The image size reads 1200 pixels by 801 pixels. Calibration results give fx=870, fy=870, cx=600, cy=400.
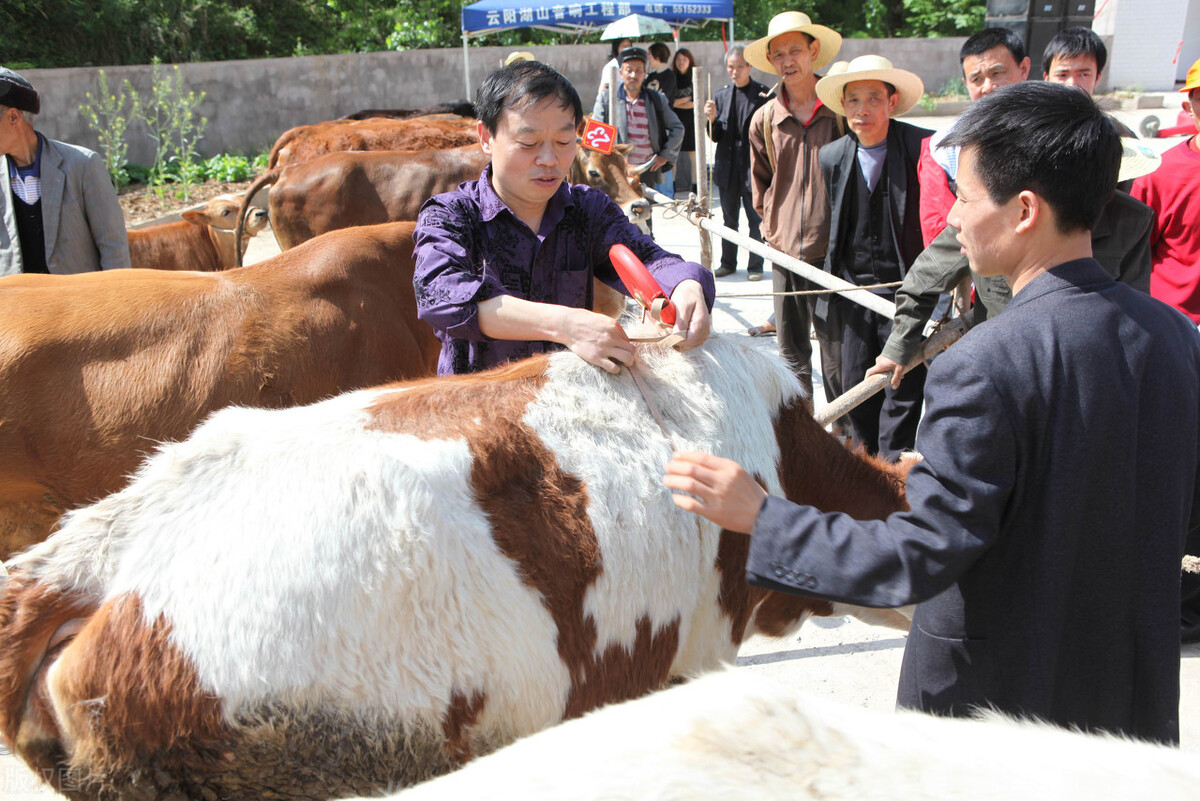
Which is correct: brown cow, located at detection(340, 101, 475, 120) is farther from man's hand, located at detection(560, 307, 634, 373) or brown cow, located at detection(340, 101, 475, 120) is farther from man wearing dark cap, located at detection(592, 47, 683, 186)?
man's hand, located at detection(560, 307, 634, 373)

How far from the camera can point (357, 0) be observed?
2508 cm

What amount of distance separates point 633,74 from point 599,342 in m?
8.79

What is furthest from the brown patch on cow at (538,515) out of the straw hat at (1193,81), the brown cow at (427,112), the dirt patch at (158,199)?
the brown cow at (427,112)

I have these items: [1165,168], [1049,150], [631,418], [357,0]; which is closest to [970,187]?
[1049,150]

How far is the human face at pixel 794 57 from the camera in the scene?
18.0ft

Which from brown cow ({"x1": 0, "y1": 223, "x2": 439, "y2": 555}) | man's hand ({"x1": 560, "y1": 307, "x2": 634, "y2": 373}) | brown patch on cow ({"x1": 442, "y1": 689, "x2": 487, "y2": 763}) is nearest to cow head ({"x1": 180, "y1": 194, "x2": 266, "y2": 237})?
brown cow ({"x1": 0, "y1": 223, "x2": 439, "y2": 555})

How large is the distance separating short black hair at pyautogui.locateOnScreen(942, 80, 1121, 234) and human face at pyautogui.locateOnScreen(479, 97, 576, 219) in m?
1.13

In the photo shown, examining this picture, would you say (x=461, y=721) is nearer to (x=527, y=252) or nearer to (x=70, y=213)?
(x=527, y=252)

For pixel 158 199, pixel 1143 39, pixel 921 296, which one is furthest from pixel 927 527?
pixel 1143 39

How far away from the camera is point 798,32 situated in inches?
217

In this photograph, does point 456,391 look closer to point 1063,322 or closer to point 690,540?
point 690,540

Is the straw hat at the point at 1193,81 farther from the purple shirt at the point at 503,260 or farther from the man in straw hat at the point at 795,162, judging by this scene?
the purple shirt at the point at 503,260

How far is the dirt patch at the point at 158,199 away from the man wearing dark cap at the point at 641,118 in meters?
6.50

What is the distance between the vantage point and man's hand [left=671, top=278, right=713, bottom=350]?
78.1 inches
